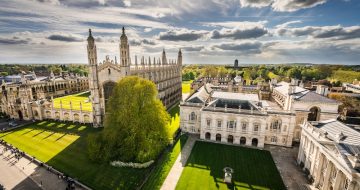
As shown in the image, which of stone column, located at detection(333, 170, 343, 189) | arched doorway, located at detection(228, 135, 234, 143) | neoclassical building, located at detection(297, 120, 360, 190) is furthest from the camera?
arched doorway, located at detection(228, 135, 234, 143)

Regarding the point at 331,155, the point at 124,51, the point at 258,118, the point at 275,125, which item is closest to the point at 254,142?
the point at 275,125

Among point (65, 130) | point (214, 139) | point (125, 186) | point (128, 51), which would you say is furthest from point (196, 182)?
point (65, 130)

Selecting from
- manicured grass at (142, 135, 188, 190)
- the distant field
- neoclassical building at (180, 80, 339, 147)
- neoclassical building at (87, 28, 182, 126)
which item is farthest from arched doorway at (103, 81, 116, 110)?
the distant field

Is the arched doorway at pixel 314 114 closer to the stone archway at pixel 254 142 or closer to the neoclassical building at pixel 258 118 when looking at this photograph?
the neoclassical building at pixel 258 118

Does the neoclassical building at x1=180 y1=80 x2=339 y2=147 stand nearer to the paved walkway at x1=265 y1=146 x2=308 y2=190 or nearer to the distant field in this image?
the paved walkway at x1=265 y1=146 x2=308 y2=190

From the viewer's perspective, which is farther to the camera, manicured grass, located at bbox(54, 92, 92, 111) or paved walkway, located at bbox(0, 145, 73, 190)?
manicured grass, located at bbox(54, 92, 92, 111)

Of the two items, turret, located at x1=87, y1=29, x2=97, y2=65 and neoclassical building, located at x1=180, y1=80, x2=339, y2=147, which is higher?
turret, located at x1=87, y1=29, x2=97, y2=65

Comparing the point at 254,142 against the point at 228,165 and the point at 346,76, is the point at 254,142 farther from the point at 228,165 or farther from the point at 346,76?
the point at 346,76
